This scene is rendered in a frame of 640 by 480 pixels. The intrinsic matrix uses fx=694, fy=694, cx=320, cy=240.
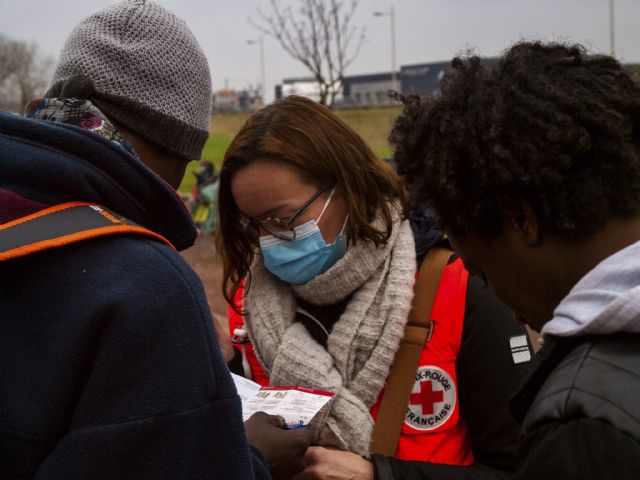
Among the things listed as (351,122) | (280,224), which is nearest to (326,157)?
(280,224)

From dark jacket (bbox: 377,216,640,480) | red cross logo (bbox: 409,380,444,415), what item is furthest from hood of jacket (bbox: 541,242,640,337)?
red cross logo (bbox: 409,380,444,415)

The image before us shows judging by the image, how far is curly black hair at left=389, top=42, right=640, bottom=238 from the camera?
4.21 ft

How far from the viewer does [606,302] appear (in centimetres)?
111

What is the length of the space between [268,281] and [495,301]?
0.82 m

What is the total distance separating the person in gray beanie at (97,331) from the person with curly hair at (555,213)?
1.74 feet

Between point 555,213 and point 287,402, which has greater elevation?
point 555,213

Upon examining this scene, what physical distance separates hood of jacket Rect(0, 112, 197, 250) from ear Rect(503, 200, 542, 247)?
0.70 metres

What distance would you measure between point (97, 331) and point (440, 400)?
3.97 ft

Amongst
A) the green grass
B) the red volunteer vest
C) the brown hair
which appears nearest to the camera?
the red volunteer vest

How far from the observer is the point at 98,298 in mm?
1060

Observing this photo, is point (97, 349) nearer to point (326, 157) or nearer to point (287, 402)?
point (287, 402)

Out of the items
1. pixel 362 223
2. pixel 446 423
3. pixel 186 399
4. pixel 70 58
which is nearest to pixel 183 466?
pixel 186 399

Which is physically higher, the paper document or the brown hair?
the brown hair

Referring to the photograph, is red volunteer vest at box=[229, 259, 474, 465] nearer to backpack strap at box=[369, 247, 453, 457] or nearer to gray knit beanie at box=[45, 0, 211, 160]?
backpack strap at box=[369, 247, 453, 457]
